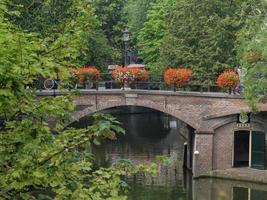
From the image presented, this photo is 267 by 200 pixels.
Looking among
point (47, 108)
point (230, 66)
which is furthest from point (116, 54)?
point (47, 108)

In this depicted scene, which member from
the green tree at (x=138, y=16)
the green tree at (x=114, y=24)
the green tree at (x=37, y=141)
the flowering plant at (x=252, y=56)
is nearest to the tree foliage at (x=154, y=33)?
the green tree at (x=114, y=24)

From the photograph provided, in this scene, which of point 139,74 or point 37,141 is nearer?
point 37,141

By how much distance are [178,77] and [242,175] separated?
18.0ft

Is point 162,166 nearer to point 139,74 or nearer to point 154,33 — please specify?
point 139,74

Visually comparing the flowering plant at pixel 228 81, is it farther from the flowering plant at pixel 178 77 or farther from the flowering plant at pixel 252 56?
the flowering plant at pixel 252 56

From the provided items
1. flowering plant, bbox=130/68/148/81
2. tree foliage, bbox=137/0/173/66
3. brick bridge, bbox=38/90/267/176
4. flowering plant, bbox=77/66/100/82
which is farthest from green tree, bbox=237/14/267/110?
tree foliage, bbox=137/0/173/66

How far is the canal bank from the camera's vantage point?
85.6 feet

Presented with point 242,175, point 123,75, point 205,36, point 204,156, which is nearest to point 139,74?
point 123,75

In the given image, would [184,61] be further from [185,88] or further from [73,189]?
[73,189]

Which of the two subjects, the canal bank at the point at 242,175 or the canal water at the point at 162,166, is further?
the canal bank at the point at 242,175

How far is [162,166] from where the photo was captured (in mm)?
20406

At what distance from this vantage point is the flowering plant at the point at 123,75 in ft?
93.8

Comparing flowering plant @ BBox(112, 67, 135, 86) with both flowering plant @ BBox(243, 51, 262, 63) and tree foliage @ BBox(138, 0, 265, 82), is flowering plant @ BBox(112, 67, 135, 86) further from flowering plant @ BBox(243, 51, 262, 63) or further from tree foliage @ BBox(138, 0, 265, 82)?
flowering plant @ BBox(243, 51, 262, 63)

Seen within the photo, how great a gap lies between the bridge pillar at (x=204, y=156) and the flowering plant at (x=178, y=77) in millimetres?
2619
